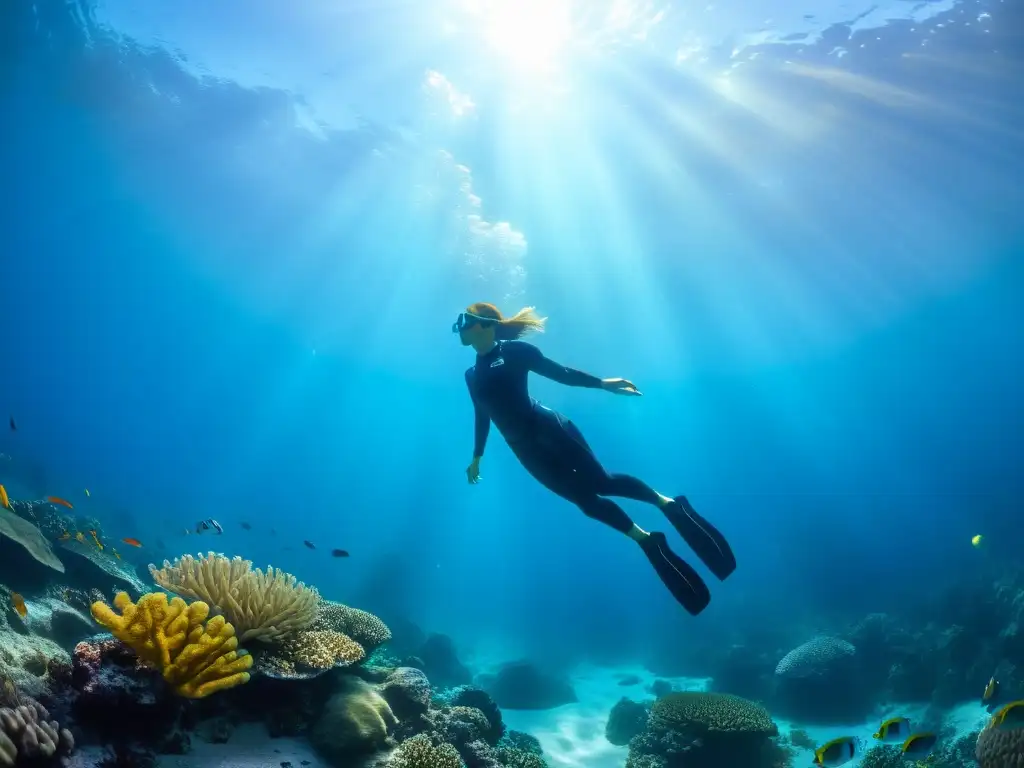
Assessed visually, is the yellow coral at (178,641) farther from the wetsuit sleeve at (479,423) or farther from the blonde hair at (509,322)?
the blonde hair at (509,322)

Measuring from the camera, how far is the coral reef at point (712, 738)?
858 centimetres

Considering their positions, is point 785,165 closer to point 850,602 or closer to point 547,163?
point 547,163

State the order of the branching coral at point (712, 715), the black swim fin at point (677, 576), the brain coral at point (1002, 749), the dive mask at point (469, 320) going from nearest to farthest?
the black swim fin at point (677, 576) < the brain coral at point (1002, 749) < the dive mask at point (469, 320) < the branching coral at point (712, 715)

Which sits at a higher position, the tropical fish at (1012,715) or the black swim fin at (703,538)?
the black swim fin at (703,538)

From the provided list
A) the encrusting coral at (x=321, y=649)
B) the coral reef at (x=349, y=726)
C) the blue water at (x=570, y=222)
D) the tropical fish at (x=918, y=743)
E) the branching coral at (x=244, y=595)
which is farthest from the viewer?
the blue water at (x=570, y=222)

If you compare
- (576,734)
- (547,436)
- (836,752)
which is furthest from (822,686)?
(547,436)

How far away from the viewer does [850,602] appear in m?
30.4

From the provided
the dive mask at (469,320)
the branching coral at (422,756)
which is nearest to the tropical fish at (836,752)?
the branching coral at (422,756)

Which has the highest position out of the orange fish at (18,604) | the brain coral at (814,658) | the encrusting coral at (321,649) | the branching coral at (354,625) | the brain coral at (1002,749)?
the brain coral at (814,658)

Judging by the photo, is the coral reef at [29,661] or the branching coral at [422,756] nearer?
the coral reef at [29,661]

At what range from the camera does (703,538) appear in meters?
5.63

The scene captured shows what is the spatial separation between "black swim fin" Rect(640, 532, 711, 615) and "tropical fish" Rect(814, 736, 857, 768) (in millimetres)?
1572

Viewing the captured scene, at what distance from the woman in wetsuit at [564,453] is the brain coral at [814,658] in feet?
39.7

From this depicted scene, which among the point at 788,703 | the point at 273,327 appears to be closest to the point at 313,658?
the point at 788,703
